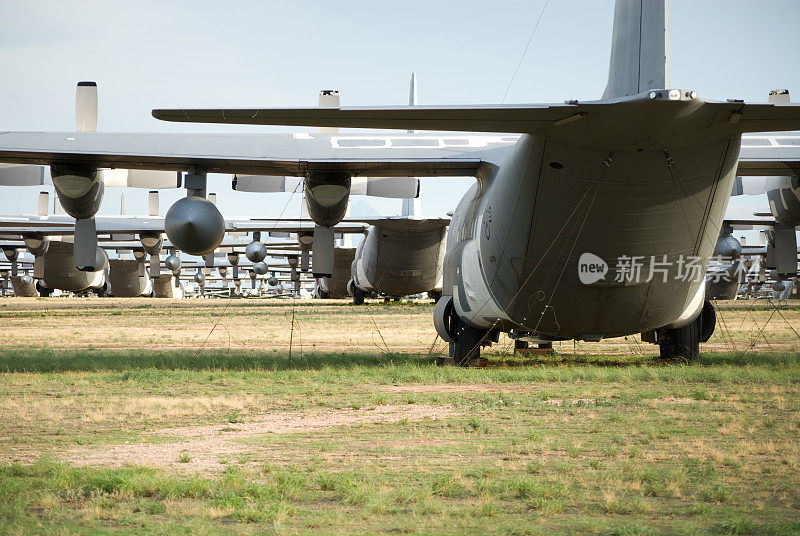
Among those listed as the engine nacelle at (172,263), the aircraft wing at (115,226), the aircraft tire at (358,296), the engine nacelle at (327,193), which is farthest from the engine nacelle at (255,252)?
the engine nacelle at (327,193)

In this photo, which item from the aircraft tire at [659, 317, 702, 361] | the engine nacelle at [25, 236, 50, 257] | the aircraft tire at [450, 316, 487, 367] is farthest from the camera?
the engine nacelle at [25, 236, 50, 257]

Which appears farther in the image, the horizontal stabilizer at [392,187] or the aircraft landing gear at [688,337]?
the horizontal stabilizer at [392,187]

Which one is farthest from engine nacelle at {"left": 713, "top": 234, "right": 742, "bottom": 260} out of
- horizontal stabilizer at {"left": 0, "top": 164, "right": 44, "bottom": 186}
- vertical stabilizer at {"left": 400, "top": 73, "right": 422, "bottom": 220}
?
horizontal stabilizer at {"left": 0, "top": 164, "right": 44, "bottom": 186}

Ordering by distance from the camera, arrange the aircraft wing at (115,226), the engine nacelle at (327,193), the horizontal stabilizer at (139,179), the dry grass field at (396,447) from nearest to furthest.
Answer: the dry grass field at (396,447) → the engine nacelle at (327,193) → the horizontal stabilizer at (139,179) → the aircraft wing at (115,226)

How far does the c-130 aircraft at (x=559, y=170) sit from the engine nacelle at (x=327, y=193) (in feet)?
0.13

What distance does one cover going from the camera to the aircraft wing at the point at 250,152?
41.0 feet

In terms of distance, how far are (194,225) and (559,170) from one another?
239 inches

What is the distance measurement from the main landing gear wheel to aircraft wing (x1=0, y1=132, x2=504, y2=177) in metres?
2.35

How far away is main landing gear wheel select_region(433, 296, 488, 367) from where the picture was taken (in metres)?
12.6

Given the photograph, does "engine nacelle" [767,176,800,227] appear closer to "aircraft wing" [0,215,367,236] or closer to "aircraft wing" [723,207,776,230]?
"aircraft wing" [723,207,776,230]

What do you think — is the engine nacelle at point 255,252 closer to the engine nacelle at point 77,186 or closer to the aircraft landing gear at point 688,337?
the engine nacelle at point 77,186

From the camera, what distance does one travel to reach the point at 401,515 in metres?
4.23

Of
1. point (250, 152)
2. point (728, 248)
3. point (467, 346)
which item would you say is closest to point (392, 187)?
point (250, 152)

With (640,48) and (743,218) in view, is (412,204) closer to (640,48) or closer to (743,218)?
(743,218)
